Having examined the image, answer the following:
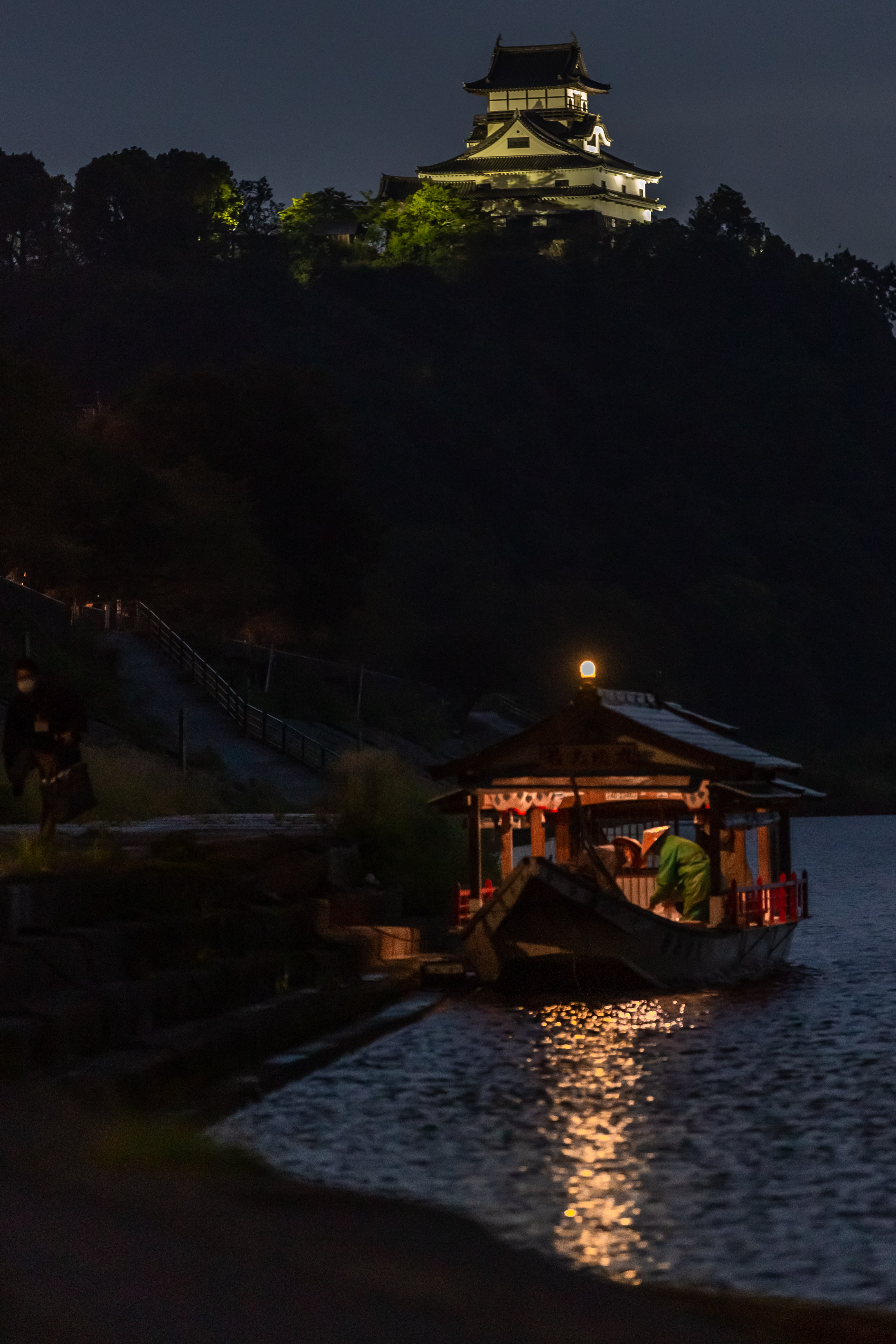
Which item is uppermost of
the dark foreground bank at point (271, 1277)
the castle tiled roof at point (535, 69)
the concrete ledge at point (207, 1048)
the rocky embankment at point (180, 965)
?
the castle tiled roof at point (535, 69)

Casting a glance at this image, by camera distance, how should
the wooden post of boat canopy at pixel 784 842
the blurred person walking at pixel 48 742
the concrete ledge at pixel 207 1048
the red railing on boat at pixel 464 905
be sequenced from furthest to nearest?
the wooden post of boat canopy at pixel 784 842
the red railing on boat at pixel 464 905
the blurred person walking at pixel 48 742
the concrete ledge at pixel 207 1048

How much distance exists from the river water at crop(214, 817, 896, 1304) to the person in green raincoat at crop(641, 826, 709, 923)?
1.17 meters

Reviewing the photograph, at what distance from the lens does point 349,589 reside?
73062 mm

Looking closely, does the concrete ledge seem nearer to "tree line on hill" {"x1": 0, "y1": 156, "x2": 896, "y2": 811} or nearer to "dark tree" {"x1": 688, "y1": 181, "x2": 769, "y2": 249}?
"tree line on hill" {"x1": 0, "y1": 156, "x2": 896, "y2": 811}

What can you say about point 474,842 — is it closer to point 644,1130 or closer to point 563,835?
point 563,835

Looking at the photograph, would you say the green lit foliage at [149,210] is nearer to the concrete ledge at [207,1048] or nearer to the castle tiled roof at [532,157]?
the castle tiled roof at [532,157]

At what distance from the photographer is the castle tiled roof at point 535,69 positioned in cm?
16262

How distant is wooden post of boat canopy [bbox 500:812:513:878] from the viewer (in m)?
26.6

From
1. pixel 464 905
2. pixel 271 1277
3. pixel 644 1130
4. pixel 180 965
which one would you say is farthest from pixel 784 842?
pixel 271 1277

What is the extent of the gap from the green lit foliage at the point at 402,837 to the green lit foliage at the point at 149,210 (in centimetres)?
14441

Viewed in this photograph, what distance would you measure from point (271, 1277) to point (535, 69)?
164 meters

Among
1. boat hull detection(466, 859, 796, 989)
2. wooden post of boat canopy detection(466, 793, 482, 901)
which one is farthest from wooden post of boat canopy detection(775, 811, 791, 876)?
wooden post of boat canopy detection(466, 793, 482, 901)

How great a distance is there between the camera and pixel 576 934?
22.9m

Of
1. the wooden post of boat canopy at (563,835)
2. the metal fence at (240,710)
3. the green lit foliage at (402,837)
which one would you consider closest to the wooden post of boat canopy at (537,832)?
the wooden post of boat canopy at (563,835)
